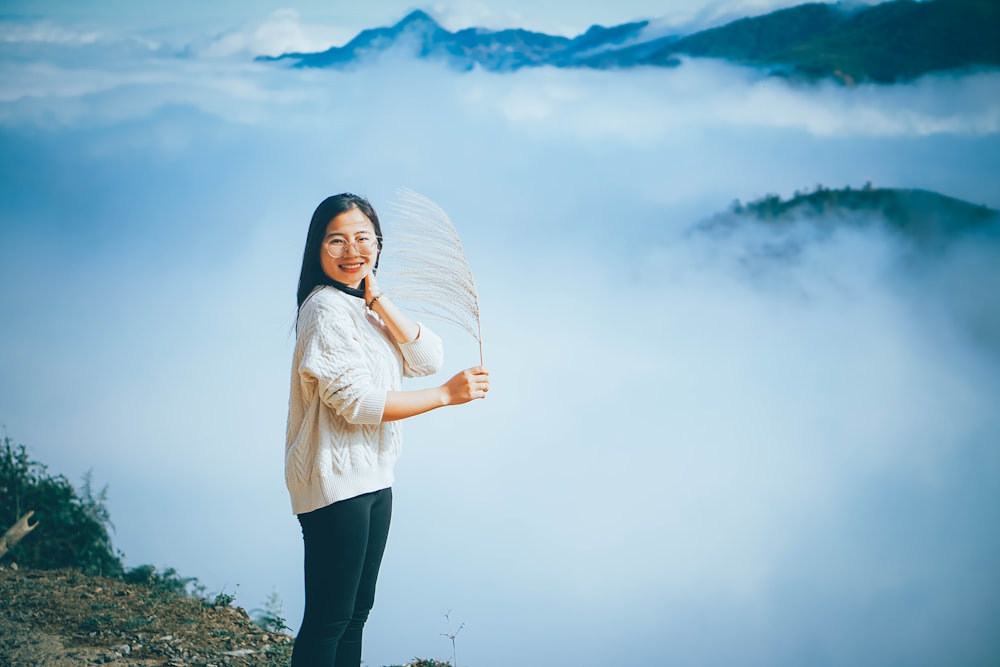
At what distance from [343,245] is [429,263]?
0.87 feet

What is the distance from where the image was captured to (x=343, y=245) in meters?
2.15

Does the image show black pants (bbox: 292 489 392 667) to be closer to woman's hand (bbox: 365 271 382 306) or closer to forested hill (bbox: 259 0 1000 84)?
woman's hand (bbox: 365 271 382 306)

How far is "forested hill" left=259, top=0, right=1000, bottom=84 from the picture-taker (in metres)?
5.18

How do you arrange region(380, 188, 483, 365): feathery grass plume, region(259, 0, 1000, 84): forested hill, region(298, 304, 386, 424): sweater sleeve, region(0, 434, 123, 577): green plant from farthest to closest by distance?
region(259, 0, 1000, 84): forested hill → region(0, 434, 123, 577): green plant → region(380, 188, 483, 365): feathery grass plume → region(298, 304, 386, 424): sweater sleeve

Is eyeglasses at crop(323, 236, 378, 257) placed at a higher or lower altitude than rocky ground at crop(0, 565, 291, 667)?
higher

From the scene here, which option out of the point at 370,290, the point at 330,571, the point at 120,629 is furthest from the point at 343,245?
the point at 120,629

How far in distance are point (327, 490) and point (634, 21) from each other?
3949mm

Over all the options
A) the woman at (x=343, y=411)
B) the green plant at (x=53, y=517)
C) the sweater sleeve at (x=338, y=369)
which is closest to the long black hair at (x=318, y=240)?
the woman at (x=343, y=411)

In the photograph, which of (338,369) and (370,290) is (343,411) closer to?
(338,369)

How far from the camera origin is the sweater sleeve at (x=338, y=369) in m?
1.97

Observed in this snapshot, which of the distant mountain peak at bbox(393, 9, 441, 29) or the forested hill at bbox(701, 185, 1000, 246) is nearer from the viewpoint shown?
the forested hill at bbox(701, 185, 1000, 246)

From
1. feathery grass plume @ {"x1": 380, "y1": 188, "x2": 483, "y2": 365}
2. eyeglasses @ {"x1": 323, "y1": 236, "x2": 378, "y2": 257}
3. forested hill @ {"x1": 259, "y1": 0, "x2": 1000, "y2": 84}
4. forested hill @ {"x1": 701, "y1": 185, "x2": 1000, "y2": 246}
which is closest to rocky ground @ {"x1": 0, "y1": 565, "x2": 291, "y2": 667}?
feathery grass plume @ {"x1": 380, "y1": 188, "x2": 483, "y2": 365}

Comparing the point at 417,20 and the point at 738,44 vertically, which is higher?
the point at 417,20

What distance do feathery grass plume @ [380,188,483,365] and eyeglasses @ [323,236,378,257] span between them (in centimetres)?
14
